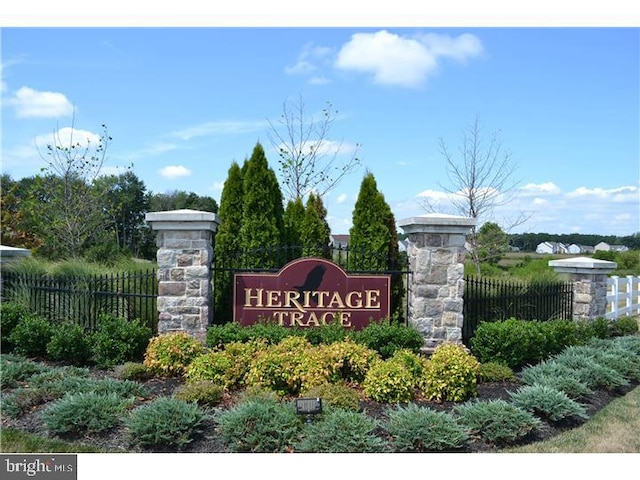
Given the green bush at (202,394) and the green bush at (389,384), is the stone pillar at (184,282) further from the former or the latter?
the green bush at (389,384)

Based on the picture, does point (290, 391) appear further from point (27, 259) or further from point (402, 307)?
point (27, 259)

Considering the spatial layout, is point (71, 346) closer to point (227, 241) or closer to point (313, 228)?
point (227, 241)

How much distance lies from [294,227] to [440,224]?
9.29 ft

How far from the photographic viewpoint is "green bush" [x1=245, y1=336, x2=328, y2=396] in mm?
6875

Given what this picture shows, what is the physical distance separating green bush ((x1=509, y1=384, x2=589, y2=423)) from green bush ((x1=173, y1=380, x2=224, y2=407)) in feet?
10.8

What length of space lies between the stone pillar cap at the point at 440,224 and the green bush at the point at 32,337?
5.92 meters

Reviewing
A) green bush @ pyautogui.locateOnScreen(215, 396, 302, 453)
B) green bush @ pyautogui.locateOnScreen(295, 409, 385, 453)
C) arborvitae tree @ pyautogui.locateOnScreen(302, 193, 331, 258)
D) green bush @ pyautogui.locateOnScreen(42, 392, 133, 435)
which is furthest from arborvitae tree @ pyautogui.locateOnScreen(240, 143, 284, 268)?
green bush @ pyautogui.locateOnScreen(295, 409, 385, 453)

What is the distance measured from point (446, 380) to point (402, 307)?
2623mm

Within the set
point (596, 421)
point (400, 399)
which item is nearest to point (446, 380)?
point (400, 399)

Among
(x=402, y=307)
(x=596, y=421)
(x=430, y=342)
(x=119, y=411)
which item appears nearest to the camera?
(x=119, y=411)

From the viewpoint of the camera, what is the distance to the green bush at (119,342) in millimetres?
8594

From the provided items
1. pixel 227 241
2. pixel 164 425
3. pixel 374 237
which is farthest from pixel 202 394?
pixel 374 237

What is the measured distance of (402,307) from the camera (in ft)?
31.4

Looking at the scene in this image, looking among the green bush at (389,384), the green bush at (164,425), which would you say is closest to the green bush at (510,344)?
the green bush at (389,384)
